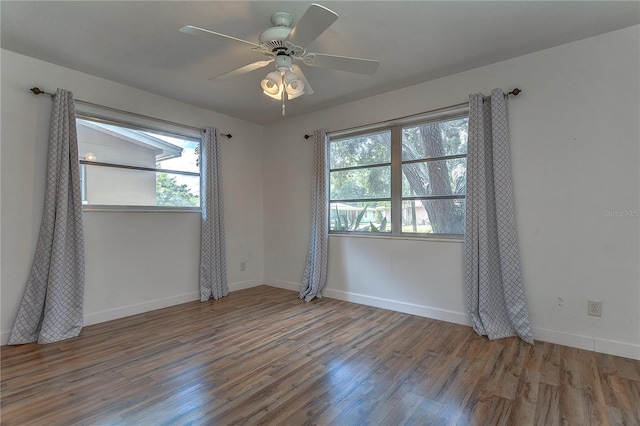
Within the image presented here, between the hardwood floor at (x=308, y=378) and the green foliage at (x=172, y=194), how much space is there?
1415 mm

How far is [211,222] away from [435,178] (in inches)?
108

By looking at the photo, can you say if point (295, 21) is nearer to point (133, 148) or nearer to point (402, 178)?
point (402, 178)

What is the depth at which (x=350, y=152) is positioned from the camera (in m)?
3.96

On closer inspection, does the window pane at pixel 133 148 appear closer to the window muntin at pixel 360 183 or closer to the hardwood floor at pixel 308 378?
the hardwood floor at pixel 308 378

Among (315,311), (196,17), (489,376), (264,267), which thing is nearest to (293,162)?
(264,267)

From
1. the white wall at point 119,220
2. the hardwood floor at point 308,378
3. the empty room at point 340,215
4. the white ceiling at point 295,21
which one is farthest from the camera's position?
the white wall at point 119,220

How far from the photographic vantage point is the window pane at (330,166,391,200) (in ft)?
11.9

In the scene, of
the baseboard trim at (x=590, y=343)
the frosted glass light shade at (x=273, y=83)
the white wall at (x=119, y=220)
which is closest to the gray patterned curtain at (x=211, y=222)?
the white wall at (x=119, y=220)

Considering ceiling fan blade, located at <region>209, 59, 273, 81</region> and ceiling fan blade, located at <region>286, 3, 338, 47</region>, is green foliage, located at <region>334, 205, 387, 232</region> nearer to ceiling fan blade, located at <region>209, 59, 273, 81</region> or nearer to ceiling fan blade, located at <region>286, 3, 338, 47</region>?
ceiling fan blade, located at <region>209, 59, 273, 81</region>

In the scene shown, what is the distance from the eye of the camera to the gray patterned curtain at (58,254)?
8.66 feet

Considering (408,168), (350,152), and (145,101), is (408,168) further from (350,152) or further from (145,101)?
(145,101)

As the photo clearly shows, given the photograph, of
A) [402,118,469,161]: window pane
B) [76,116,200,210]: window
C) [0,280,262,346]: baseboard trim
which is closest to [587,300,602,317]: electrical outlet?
[402,118,469,161]: window pane

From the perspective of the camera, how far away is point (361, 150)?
12.6 feet

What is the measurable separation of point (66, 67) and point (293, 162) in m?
2.60
